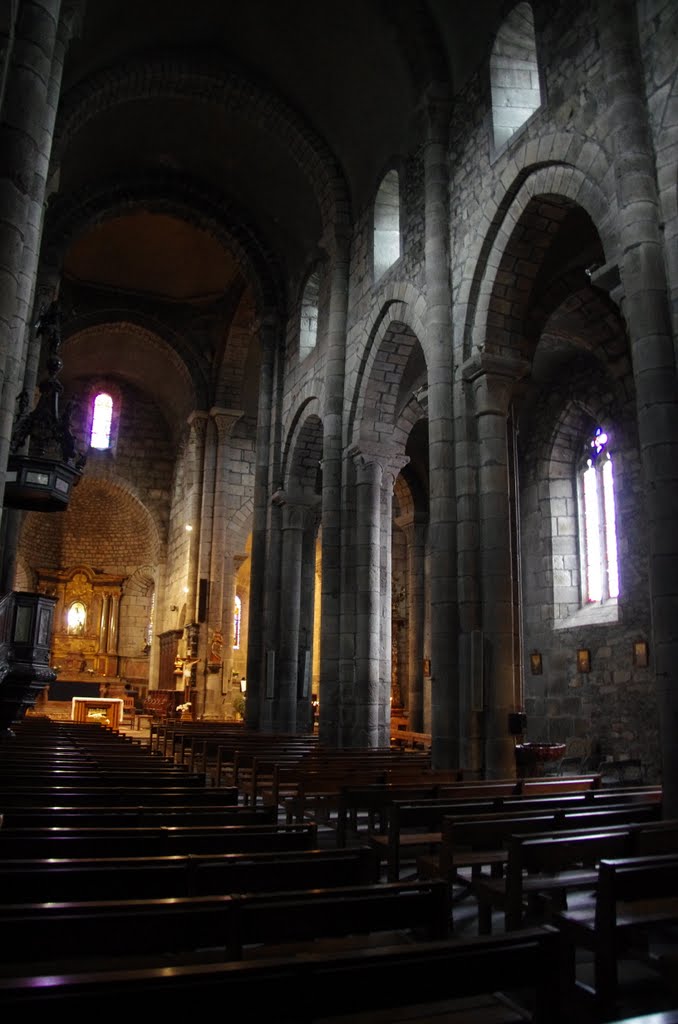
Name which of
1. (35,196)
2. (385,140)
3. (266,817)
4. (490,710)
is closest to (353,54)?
(385,140)

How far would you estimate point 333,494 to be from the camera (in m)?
16.7

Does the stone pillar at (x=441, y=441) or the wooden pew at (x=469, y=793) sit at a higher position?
the stone pillar at (x=441, y=441)

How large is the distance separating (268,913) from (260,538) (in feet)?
59.6

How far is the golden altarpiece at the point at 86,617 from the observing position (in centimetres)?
3303

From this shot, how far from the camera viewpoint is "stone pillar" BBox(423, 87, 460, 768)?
11570 mm

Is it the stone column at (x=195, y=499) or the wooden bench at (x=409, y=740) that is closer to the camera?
the wooden bench at (x=409, y=740)

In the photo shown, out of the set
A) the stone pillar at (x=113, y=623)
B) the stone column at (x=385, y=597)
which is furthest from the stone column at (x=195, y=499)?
the stone column at (x=385, y=597)

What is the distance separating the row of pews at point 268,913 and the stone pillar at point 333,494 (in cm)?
875

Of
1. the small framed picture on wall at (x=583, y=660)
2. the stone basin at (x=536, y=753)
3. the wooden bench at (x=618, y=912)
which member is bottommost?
the wooden bench at (x=618, y=912)

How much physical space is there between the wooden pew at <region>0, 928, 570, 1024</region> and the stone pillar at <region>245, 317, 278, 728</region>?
17.3 m

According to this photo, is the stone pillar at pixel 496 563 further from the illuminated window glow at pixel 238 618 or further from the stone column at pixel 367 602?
the illuminated window glow at pixel 238 618

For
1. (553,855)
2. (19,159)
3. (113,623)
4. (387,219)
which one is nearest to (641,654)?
(387,219)

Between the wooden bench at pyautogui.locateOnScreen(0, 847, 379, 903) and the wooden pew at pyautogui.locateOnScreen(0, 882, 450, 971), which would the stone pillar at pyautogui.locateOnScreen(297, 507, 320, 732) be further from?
the wooden pew at pyautogui.locateOnScreen(0, 882, 450, 971)

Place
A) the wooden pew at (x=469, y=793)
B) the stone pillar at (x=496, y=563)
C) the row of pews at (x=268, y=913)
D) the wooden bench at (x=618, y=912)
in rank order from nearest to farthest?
the row of pews at (x=268, y=913) → the wooden bench at (x=618, y=912) → the wooden pew at (x=469, y=793) → the stone pillar at (x=496, y=563)
